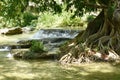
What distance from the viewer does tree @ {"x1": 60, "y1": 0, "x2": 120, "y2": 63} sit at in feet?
48.4

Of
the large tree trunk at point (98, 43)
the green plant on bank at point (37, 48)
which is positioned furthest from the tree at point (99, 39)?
the green plant on bank at point (37, 48)

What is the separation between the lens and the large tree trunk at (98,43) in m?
14.7

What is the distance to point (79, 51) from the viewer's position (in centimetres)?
1481

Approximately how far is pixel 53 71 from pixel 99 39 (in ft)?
11.9

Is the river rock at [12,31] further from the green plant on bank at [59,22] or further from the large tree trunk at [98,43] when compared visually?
the large tree trunk at [98,43]

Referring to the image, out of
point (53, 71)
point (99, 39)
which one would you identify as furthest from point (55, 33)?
point (53, 71)

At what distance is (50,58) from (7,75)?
3820 millimetres

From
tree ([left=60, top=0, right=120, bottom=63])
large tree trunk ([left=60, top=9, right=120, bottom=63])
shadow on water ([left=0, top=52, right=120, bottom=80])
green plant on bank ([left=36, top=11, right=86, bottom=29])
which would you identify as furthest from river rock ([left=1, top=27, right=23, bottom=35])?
shadow on water ([left=0, top=52, right=120, bottom=80])

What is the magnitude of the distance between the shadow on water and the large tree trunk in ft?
2.07

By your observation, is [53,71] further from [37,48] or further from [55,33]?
[55,33]

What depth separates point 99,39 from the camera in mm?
15797

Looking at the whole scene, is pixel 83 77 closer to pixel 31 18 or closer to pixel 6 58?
pixel 6 58

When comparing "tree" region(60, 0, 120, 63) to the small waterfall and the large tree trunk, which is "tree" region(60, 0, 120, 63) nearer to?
the large tree trunk

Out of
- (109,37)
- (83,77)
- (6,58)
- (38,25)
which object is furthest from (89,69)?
(38,25)
